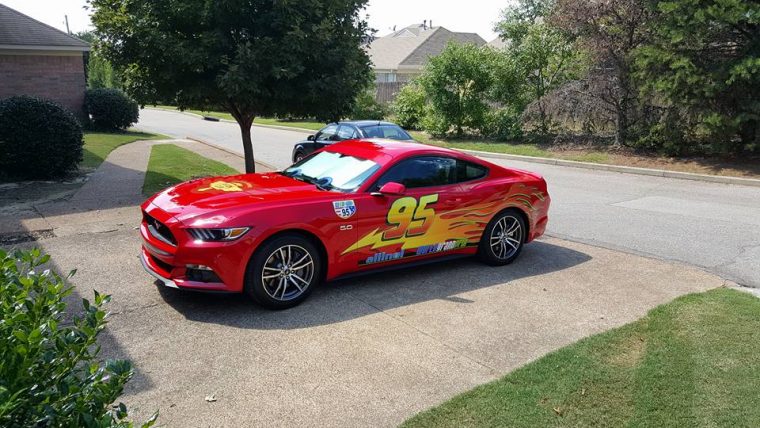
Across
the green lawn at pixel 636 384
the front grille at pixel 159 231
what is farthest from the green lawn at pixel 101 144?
the green lawn at pixel 636 384

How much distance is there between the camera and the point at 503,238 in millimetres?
6715

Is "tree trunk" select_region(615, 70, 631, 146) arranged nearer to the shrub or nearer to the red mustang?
the shrub

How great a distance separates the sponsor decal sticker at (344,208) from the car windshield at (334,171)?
0.25 metres

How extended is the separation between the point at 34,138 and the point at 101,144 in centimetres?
776

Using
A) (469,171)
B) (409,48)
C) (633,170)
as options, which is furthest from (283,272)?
(409,48)

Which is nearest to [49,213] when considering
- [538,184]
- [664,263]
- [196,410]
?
[196,410]

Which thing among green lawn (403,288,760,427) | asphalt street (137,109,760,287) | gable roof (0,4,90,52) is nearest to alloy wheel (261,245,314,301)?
green lawn (403,288,760,427)

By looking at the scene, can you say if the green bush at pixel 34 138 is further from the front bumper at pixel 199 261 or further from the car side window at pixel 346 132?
the front bumper at pixel 199 261

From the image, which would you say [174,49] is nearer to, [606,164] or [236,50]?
[236,50]

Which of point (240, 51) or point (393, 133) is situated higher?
point (240, 51)

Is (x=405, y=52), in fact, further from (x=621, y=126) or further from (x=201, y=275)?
(x=201, y=275)

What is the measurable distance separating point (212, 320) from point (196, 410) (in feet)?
4.66

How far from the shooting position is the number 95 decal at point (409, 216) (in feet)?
19.0

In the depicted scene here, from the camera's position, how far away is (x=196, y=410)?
11.6ft
